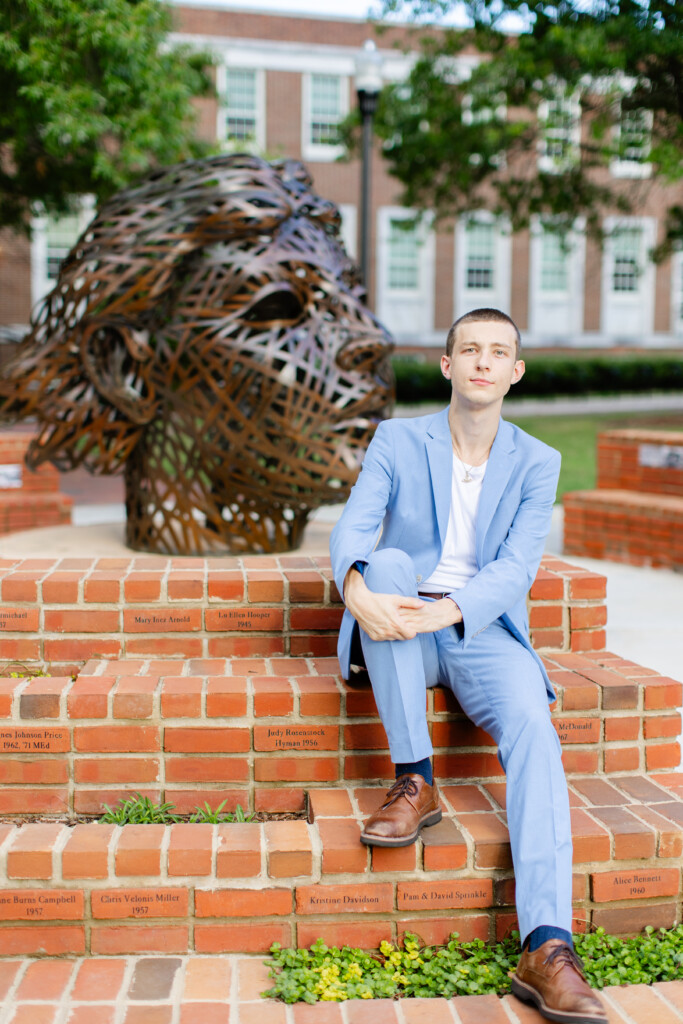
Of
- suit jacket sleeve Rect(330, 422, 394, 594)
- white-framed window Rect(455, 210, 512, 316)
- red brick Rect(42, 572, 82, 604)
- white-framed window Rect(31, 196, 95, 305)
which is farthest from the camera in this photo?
white-framed window Rect(455, 210, 512, 316)

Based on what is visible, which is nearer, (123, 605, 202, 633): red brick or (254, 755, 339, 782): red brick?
(254, 755, 339, 782): red brick

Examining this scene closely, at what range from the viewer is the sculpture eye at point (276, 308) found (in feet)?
15.1

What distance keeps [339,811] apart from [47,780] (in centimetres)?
88

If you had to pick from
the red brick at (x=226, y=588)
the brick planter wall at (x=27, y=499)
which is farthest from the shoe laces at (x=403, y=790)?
the brick planter wall at (x=27, y=499)

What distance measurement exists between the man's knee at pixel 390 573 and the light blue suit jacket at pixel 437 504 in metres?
0.07

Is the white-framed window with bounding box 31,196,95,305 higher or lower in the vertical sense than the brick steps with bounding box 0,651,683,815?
higher

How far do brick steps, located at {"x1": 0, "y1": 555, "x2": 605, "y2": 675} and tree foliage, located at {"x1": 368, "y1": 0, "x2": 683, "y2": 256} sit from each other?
27.8ft

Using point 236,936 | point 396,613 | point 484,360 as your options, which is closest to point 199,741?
point 236,936

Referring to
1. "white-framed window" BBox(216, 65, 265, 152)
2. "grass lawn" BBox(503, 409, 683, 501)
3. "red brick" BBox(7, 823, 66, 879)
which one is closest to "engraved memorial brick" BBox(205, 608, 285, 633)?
"red brick" BBox(7, 823, 66, 879)

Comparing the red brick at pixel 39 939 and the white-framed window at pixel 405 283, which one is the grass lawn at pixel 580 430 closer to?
the white-framed window at pixel 405 283

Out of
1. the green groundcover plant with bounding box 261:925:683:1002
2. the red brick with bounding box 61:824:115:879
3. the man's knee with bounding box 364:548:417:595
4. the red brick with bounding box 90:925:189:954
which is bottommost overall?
the green groundcover plant with bounding box 261:925:683:1002

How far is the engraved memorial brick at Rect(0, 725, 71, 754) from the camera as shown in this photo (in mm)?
2814

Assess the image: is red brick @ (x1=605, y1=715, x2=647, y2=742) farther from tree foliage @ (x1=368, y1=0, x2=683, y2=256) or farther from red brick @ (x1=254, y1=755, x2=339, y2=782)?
tree foliage @ (x1=368, y1=0, x2=683, y2=256)

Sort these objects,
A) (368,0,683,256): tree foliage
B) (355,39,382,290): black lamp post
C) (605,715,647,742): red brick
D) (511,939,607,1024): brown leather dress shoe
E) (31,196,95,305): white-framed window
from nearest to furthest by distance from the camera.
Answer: (511,939,607,1024): brown leather dress shoe, (605,715,647,742): red brick, (355,39,382,290): black lamp post, (368,0,683,256): tree foliage, (31,196,95,305): white-framed window
